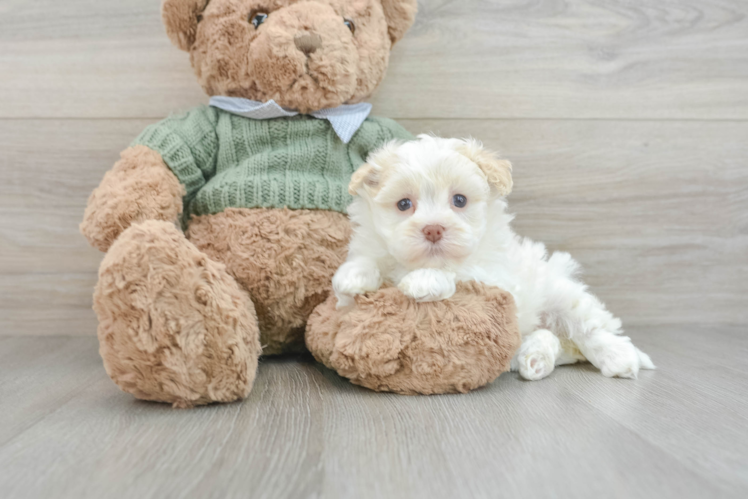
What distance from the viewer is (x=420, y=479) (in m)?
0.57

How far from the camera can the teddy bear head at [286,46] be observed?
93 cm

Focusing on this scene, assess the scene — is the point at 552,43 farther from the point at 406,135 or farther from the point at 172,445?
the point at 172,445

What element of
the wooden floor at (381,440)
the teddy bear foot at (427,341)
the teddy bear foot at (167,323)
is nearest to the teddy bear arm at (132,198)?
the teddy bear foot at (167,323)

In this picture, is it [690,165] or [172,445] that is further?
[690,165]

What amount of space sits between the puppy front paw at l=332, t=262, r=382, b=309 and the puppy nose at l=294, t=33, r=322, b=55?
36 centimetres

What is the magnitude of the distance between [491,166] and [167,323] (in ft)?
1.64

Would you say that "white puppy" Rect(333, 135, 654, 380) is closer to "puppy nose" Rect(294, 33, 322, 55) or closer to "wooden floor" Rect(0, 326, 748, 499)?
"wooden floor" Rect(0, 326, 748, 499)

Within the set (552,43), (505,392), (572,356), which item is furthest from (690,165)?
(505,392)

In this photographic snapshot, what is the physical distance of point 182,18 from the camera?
3.26 ft

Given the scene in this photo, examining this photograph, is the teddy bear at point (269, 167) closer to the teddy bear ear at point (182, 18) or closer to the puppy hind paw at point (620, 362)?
the teddy bear ear at point (182, 18)

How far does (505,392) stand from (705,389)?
325 millimetres

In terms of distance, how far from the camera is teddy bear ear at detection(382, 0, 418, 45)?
3.53ft

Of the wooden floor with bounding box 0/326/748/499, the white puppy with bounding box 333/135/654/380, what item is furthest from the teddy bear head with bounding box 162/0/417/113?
the wooden floor with bounding box 0/326/748/499

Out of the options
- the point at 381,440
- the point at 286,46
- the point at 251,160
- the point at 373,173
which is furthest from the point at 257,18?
the point at 381,440
